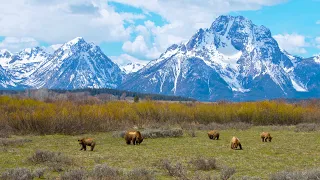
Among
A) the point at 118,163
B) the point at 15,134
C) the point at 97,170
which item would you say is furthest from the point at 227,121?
the point at 97,170

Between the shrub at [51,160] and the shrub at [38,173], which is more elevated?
the shrub at [51,160]

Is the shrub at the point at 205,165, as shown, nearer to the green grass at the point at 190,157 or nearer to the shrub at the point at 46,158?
the green grass at the point at 190,157

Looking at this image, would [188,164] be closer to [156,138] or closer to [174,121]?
[156,138]

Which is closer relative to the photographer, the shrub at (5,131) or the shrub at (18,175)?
the shrub at (18,175)

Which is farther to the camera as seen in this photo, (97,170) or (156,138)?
(156,138)

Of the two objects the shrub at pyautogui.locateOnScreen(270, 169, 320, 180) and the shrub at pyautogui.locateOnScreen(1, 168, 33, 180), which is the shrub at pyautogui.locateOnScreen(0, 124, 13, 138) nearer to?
the shrub at pyautogui.locateOnScreen(1, 168, 33, 180)

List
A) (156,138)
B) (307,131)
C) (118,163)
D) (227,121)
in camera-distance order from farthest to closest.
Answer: (227,121) < (307,131) < (156,138) < (118,163)

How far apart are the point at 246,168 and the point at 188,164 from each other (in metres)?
2.68

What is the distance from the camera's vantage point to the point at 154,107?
198 feet

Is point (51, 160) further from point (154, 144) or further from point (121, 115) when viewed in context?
point (121, 115)

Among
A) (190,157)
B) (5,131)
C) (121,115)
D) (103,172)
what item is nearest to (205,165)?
(190,157)

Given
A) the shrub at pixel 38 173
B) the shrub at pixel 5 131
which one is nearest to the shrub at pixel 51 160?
the shrub at pixel 38 173

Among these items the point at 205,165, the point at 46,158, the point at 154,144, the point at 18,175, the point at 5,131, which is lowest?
the point at 18,175

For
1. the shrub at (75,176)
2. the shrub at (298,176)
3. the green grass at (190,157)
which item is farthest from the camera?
the green grass at (190,157)
